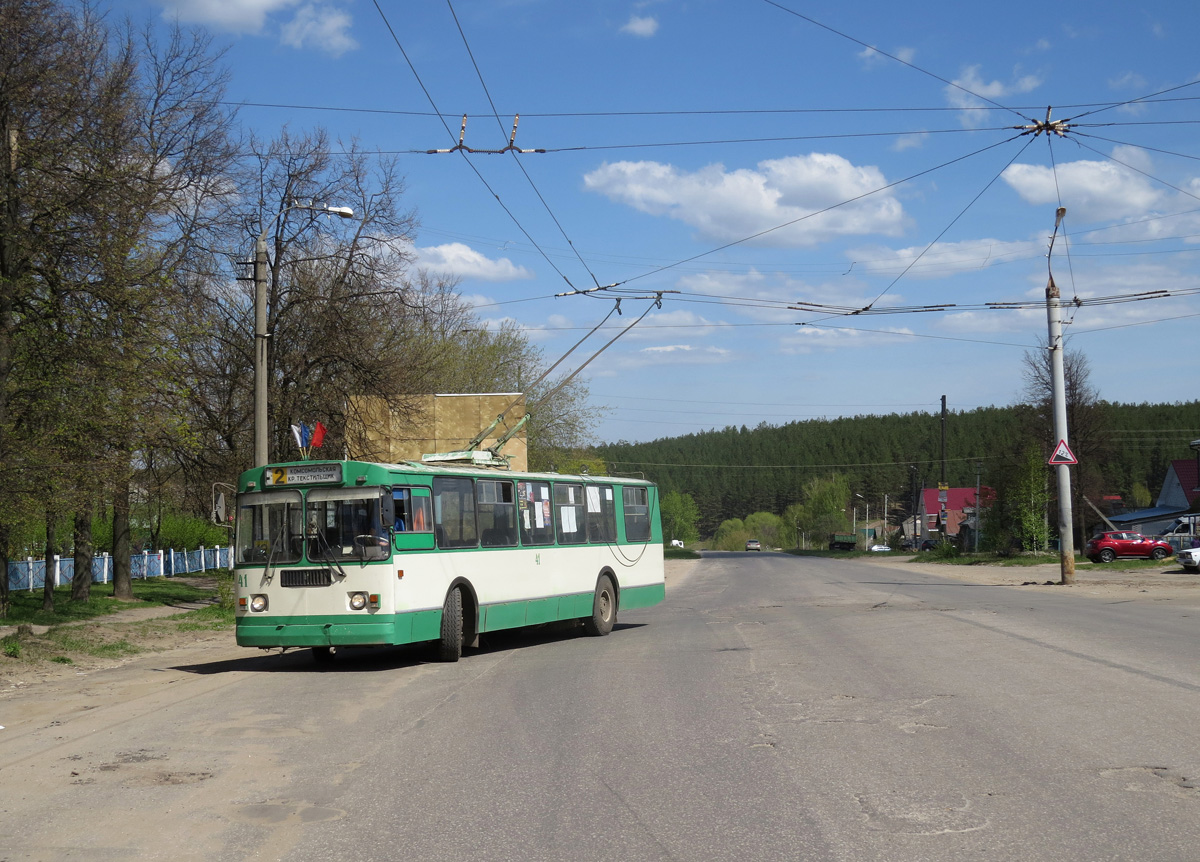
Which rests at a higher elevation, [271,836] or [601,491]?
[601,491]

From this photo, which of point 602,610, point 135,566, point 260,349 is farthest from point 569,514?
point 135,566

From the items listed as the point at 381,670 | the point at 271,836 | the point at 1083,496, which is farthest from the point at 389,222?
the point at 1083,496

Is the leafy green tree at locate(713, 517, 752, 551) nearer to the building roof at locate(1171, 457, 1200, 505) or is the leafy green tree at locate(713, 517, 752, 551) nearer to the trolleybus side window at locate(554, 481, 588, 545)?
the building roof at locate(1171, 457, 1200, 505)

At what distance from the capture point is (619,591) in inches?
768

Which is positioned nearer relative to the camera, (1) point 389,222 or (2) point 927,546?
(1) point 389,222

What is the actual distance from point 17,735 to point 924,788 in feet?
24.0

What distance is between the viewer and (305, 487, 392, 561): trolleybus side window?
44.1 feet

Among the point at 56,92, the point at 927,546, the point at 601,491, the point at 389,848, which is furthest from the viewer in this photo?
the point at 927,546

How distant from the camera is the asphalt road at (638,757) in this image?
18.2 ft

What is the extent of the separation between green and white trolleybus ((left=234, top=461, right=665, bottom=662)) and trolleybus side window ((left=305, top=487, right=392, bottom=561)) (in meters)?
0.01

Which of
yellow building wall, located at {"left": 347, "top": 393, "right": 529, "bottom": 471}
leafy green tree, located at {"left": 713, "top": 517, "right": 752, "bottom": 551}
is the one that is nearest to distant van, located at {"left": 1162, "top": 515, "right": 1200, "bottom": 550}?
yellow building wall, located at {"left": 347, "top": 393, "right": 529, "bottom": 471}

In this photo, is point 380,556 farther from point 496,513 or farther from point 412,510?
point 496,513

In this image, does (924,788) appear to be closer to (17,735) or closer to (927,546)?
(17,735)

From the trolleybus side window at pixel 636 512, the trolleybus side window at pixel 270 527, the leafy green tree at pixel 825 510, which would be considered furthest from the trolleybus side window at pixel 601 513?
the leafy green tree at pixel 825 510
